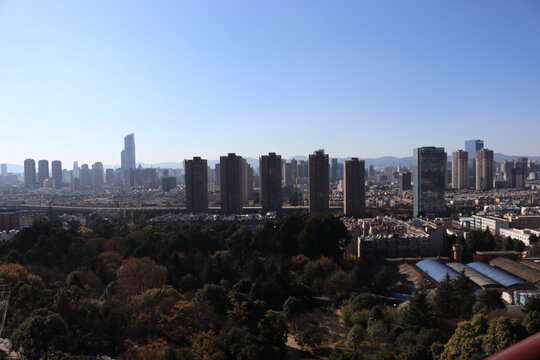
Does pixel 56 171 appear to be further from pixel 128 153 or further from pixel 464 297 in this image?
pixel 464 297

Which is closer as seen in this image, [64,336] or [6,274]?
[64,336]

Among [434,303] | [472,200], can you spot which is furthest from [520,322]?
[472,200]

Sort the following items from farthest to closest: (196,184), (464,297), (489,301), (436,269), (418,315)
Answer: (196,184) → (436,269) → (464,297) → (489,301) → (418,315)

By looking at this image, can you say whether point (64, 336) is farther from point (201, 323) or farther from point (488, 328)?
point (488, 328)

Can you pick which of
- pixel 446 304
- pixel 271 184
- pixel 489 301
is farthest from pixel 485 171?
pixel 446 304

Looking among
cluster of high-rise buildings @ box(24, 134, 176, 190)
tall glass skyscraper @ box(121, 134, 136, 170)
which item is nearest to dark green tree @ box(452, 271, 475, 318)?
cluster of high-rise buildings @ box(24, 134, 176, 190)

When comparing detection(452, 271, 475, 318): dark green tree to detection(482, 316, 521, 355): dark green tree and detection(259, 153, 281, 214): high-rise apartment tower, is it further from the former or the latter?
detection(259, 153, 281, 214): high-rise apartment tower

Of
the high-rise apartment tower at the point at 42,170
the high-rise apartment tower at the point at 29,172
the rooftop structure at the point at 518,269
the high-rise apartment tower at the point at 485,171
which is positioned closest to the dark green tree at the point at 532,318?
the rooftop structure at the point at 518,269
